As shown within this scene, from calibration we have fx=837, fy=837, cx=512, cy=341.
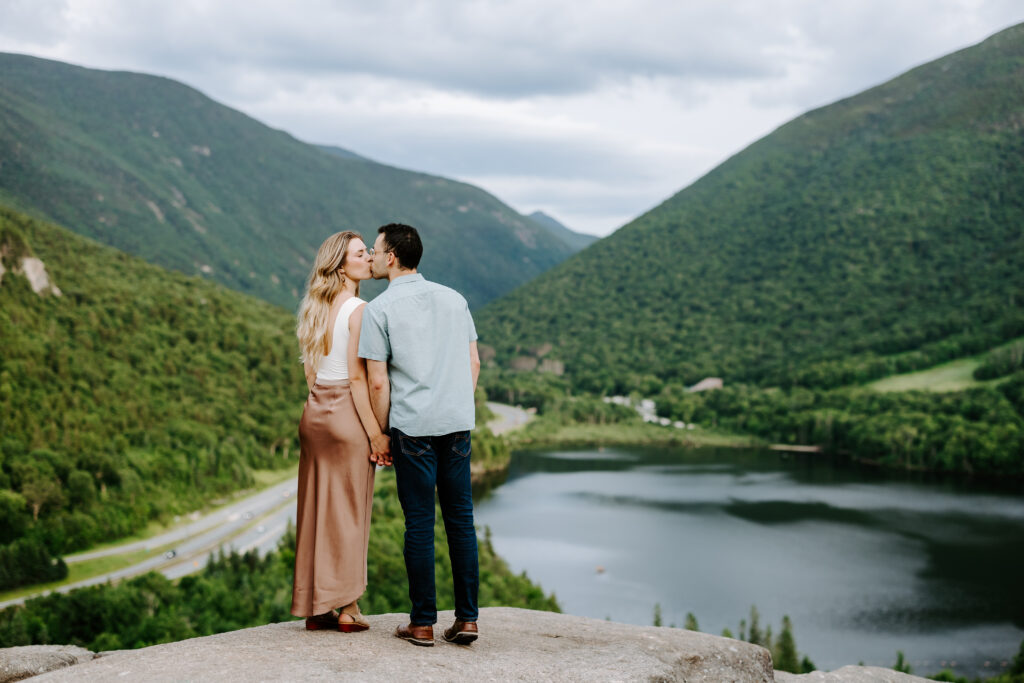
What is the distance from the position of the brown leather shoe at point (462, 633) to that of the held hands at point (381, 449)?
1.21 metres

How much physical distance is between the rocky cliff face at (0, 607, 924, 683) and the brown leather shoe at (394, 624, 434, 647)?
44 mm

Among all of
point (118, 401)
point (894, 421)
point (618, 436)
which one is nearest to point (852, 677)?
point (118, 401)

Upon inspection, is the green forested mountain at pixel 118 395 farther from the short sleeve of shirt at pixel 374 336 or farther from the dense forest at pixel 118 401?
the short sleeve of shirt at pixel 374 336

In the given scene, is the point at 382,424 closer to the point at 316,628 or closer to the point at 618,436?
the point at 316,628

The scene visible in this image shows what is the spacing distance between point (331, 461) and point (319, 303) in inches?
43.0

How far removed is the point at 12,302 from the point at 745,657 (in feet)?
194

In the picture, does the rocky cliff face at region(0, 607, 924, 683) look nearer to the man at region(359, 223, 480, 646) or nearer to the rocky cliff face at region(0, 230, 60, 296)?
the man at region(359, 223, 480, 646)

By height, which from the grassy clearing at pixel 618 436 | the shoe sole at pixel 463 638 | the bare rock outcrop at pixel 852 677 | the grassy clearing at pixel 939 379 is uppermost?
the grassy clearing at pixel 939 379

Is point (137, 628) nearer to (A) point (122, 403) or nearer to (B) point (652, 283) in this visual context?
(A) point (122, 403)

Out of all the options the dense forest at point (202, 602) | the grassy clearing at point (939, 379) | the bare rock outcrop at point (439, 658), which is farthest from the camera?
the grassy clearing at point (939, 379)

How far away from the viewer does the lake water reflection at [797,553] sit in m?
34.5

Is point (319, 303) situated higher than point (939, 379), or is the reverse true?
point (939, 379)

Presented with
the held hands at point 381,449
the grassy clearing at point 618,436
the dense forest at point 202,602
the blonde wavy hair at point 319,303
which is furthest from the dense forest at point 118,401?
the blonde wavy hair at point 319,303

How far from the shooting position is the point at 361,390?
5.59 m
